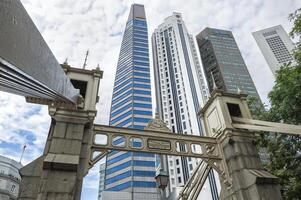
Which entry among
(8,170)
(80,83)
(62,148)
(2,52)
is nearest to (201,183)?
(62,148)

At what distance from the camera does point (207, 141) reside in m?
8.30

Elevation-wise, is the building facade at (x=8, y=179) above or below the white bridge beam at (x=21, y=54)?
above

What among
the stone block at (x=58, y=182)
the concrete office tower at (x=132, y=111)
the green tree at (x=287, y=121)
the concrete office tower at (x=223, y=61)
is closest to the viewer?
the stone block at (x=58, y=182)

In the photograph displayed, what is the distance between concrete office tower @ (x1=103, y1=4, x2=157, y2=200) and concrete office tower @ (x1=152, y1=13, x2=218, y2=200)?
24.5 feet

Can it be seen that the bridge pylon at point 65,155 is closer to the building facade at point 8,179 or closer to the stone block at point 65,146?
the stone block at point 65,146

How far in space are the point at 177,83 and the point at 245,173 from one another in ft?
243

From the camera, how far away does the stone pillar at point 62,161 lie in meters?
5.58

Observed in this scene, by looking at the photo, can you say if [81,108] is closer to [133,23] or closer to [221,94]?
[221,94]

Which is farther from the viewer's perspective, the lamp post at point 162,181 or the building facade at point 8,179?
the building facade at point 8,179

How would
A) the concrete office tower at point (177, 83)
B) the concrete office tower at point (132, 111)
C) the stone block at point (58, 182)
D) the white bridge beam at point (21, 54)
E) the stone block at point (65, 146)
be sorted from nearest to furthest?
the white bridge beam at point (21, 54), the stone block at point (58, 182), the stone block at point (65, 146), the concrete office tower at point (132, 111), the concrete office tower at point (177, 83)

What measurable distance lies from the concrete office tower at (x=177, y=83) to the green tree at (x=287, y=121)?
5172cm

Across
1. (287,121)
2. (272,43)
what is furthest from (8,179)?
(272,43)

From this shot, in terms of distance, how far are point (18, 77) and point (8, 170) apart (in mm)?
43487

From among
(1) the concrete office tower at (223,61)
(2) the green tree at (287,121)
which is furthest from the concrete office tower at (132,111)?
(2) the green tree at (287,121)
